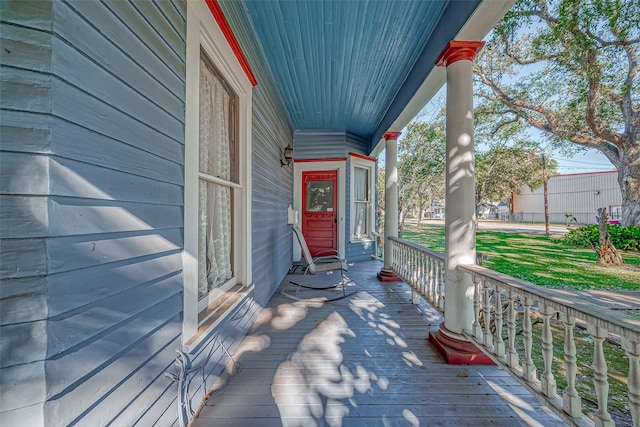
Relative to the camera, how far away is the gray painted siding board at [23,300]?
0.65 metres

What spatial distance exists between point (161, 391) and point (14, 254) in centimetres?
85

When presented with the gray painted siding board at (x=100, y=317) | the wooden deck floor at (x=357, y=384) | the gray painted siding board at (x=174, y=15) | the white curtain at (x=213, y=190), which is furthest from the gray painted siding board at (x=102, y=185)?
the wooden deck floor at (x=357, y=384)

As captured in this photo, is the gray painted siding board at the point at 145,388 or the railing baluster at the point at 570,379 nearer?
the gray painted siding board at the point at 145,388

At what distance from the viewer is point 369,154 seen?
620cm

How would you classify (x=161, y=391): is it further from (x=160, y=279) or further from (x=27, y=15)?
(x=27, y=15)

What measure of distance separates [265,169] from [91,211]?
2487mm

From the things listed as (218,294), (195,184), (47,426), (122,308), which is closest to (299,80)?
(195,184)

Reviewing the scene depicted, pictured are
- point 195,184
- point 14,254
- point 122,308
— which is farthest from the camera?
point 195,184

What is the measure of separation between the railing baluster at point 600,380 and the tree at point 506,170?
12275 millimetres

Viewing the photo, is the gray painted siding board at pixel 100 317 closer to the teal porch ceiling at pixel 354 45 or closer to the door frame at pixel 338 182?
the teal porch ceiling at pixel 354 45

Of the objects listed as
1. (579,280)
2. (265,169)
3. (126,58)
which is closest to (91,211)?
(126,58)

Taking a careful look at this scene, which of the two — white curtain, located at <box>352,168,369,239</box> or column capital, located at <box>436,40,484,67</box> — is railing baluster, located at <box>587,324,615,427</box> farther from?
white curtain, located at <box>352,168,369,239</box>

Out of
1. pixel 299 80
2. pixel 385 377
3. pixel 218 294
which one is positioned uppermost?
pixel 299 80

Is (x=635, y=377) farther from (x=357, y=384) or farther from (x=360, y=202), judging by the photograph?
(x=360, y=202)
